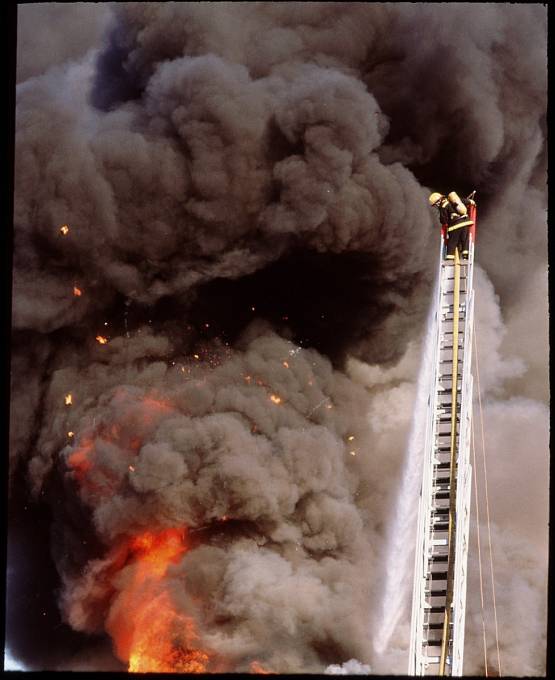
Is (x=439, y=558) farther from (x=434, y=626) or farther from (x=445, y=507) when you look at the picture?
(x=434, y=626)

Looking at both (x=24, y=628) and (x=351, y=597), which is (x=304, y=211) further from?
(x=24, y=628)

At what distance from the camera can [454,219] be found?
48.3 ft

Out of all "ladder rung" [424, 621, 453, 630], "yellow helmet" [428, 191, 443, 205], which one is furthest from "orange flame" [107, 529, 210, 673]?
"yellow helmet" [428, 191, 443, 205]

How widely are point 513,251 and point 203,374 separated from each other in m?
3.80

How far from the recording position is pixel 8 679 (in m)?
14.0

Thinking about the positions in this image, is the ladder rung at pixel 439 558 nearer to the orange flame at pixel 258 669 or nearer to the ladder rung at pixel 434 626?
the ladder rung at pixel 434 626

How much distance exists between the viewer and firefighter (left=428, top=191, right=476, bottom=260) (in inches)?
578

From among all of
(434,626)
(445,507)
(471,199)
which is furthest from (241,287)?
(434,626)

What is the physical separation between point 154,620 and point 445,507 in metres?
3.48

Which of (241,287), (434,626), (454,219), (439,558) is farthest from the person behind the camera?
(241,287)

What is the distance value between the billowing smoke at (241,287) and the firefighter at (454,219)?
49 centimetres

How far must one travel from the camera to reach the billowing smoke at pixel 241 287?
49.3ft

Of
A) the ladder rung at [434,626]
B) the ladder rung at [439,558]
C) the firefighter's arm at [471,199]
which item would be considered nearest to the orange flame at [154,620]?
the ladder rung at [434,626]

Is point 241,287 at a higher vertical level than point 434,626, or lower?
higher
